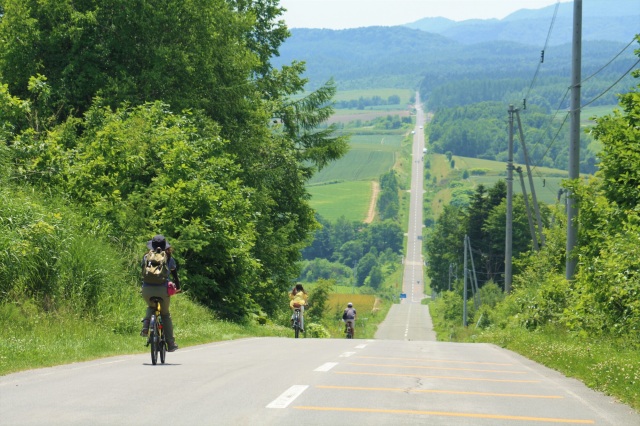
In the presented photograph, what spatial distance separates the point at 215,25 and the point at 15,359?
72.1 feet

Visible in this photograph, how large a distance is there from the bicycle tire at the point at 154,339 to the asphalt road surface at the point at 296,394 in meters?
0.25

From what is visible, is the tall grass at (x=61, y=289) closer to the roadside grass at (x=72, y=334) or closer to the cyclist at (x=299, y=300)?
the roadside grass at (x=72, y=334)

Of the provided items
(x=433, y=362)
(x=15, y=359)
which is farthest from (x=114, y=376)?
(x=433, y=362)

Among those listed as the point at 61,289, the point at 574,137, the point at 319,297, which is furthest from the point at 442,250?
the point at 61,289

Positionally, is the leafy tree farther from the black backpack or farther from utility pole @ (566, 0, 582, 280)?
the black backpack

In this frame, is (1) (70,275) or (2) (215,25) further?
(2) (215,25)

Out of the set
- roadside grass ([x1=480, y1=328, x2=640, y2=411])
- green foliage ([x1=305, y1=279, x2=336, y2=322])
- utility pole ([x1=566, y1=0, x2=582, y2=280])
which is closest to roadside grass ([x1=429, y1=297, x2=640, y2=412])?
roadside grass ([x1=480, y1=328, x2=640, y2=411])

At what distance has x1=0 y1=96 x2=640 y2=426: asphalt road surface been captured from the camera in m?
8.87

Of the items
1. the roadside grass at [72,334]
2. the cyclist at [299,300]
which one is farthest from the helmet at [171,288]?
the cyclist at [299,300]

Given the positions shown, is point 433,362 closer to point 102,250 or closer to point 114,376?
point 114,376

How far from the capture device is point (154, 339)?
47.3ft

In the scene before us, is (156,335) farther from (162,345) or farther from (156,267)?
(156,267)

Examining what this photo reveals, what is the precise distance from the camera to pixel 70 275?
19.3 m

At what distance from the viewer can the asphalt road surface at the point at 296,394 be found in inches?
349
